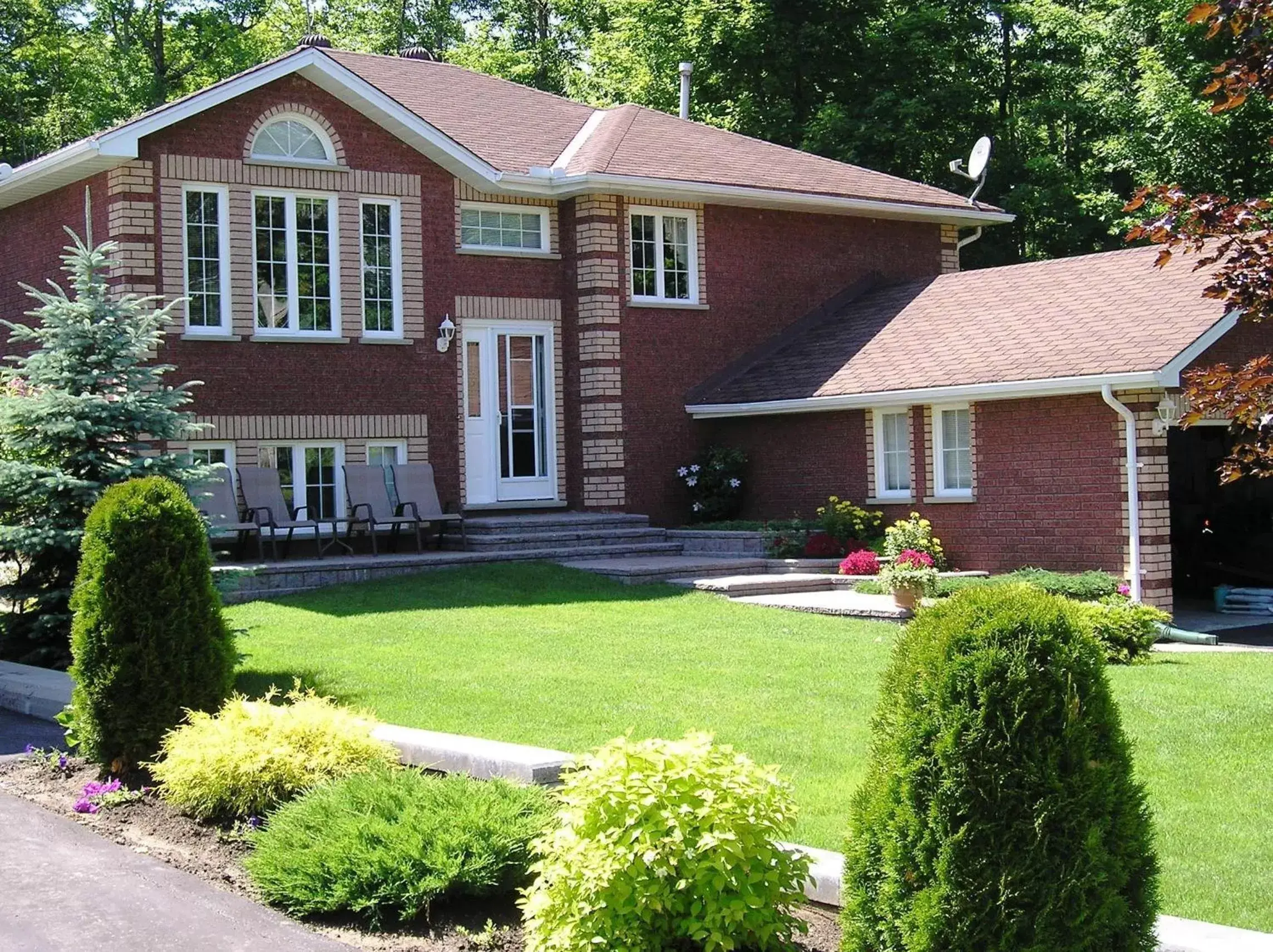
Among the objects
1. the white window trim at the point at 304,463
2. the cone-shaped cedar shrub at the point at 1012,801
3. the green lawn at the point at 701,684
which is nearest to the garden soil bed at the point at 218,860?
the cone-shaped cedar shrub at the point at 1012,801

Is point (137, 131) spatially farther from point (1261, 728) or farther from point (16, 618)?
point (1261, 728)

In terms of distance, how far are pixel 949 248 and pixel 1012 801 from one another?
22.2m

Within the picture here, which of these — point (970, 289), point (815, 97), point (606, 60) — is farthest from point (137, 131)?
point (606, 60)

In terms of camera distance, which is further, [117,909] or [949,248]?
[949,248]

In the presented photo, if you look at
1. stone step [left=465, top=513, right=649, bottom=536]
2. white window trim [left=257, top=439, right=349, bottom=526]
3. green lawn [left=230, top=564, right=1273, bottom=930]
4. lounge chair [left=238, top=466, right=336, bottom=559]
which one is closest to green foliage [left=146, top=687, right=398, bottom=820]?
green lawn [left=230, top=564, right=1273, bottom=930]

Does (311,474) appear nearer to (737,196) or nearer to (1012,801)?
(737,196)

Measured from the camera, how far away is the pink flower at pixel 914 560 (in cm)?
Result: 1614

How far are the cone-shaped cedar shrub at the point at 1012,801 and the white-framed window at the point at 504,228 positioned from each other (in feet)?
55.4

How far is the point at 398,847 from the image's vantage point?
639 cm

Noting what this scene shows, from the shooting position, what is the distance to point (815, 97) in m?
33.9

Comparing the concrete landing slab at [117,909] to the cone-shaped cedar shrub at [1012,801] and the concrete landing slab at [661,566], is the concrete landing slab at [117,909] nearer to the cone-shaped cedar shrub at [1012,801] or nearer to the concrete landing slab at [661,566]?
the cone-shaped cedar shrub at [1012,801]

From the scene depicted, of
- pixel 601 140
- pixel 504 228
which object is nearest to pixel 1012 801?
pixel 504 228

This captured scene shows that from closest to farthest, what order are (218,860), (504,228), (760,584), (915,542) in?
(218,860), (760,584), (915,542), (504,228)

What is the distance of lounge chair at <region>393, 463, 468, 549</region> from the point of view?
19453 millimetres
